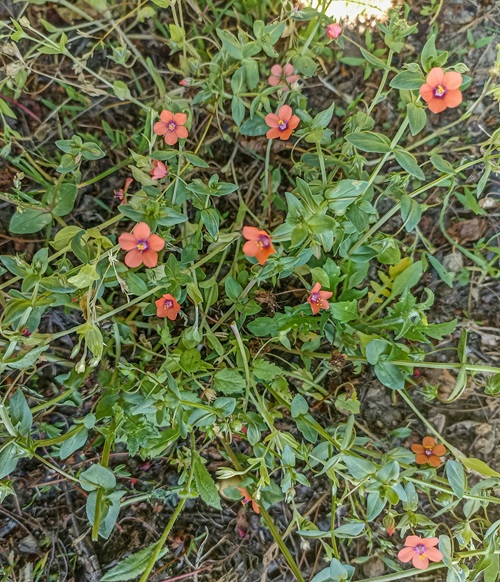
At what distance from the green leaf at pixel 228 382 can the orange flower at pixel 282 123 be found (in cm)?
104

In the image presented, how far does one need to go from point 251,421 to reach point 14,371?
46.6 inches

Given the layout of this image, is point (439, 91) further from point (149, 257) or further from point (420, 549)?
point (420, 549)

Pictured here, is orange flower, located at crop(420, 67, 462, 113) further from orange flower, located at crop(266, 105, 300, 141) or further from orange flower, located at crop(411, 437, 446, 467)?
orange flower, located at crop(411, 437, 446, 467)

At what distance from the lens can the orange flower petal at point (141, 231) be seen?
183cm

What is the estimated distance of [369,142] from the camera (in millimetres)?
1944

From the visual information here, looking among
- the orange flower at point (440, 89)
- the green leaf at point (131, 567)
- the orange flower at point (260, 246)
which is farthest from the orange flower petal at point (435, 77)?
the green leaf at point (131, 567)

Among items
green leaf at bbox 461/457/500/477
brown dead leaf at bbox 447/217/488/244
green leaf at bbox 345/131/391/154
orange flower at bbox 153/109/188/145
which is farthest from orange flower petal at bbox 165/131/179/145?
green leaf at bbox 461/457/500/477

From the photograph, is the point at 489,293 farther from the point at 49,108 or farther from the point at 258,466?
the point at 49,108

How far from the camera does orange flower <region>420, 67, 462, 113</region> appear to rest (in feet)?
6.08

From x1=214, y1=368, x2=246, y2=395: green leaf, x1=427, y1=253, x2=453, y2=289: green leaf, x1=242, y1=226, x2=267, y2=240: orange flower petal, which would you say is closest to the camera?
x1=242, y1=226, x2=267, y2=240: orange flower petal

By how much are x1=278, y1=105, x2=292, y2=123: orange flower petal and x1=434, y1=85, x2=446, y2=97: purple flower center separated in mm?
610

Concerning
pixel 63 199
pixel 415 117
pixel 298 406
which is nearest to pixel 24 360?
pixel 63 199

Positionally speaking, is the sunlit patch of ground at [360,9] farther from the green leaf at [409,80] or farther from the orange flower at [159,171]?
the orange flower at [159,171]

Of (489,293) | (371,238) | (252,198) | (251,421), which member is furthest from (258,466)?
(489,293)
